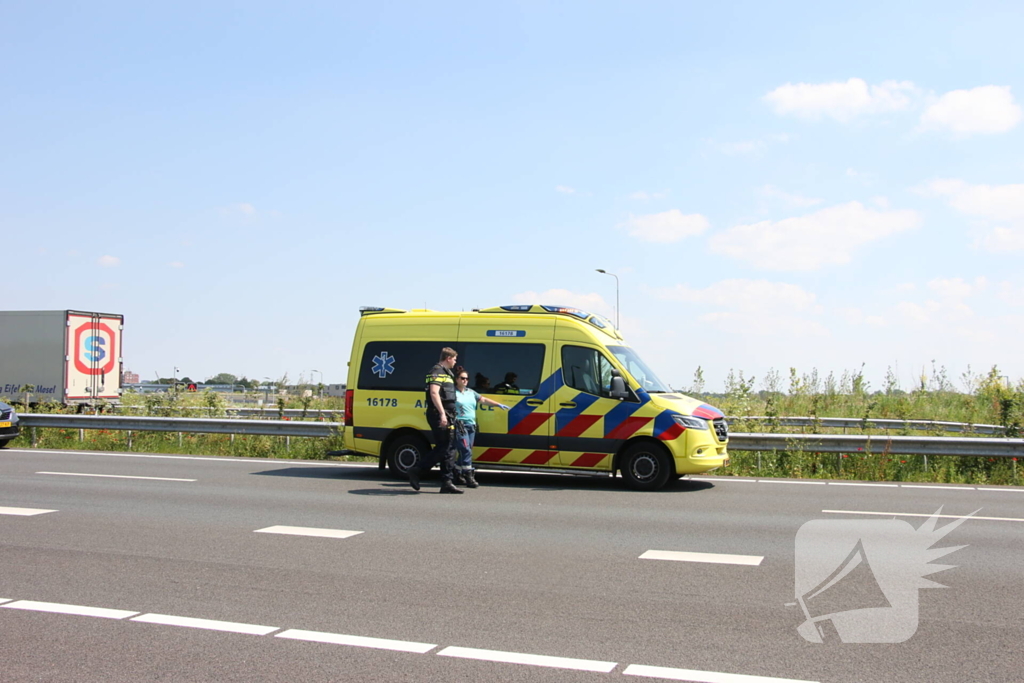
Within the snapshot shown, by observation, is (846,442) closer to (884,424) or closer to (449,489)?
(449,489)

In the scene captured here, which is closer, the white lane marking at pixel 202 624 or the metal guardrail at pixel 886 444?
the white lane marking at pixel 202 624

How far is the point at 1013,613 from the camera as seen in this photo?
614cm

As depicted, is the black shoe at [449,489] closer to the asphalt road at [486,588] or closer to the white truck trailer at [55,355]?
the asphalt road at [486,588]

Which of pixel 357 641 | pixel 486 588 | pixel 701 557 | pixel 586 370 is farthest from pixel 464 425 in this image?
pixel 357 641

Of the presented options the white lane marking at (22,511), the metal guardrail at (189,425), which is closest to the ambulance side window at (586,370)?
the metal guardrail at (189,425)

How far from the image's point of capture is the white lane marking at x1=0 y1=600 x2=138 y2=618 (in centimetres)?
616

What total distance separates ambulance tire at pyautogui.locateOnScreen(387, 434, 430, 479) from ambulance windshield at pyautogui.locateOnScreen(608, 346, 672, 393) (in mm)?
3113

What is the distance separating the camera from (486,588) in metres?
6.91

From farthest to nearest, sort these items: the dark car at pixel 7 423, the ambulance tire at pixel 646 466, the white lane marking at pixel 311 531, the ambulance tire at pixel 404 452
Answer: the dark car at pixel 7 423, the ambulance tire at pixel 404 452, the ambulance tire at pixel 646 466, the white lane marking at pixel 311 531

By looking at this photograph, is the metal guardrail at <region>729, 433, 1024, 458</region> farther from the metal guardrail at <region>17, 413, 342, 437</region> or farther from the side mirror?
the metal guardrail at <region>17, 413, 342, 437</region>

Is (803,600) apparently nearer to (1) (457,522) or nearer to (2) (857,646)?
(2) (857,646)

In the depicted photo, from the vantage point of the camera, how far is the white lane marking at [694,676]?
188 inches

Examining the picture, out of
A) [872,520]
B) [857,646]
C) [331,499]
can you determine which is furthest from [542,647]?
[331,499]

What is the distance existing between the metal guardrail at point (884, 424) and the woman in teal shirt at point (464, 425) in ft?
22.0
